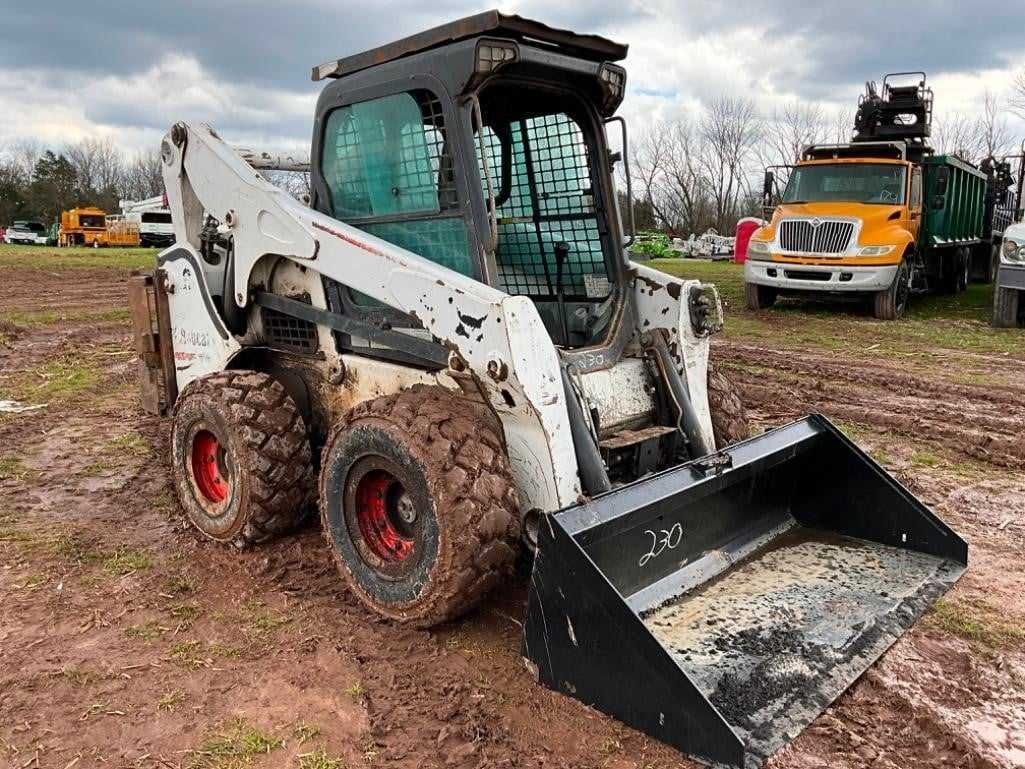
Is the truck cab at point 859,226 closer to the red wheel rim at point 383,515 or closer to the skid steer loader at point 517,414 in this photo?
the skid steer loader at point 517,414

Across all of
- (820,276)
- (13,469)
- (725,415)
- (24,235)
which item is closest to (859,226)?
(820,276)

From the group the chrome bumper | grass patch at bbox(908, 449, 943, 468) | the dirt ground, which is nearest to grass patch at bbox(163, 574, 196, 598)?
the dirt ground

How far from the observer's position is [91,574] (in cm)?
397

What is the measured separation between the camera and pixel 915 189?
1370 centimetres

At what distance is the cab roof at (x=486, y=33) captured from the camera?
331cm

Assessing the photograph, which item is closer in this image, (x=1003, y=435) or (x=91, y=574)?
(x=91, y=574)

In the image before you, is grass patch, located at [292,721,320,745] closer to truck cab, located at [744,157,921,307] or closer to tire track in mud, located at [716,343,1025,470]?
tire track in mud, located at [716,343,1025,470]

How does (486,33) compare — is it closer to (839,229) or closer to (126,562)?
(126,562)

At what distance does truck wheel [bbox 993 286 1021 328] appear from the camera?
11789mm

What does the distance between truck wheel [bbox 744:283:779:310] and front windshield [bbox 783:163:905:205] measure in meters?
1.48

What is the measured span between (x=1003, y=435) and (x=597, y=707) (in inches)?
192

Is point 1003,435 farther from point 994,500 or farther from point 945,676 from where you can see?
point 945,676

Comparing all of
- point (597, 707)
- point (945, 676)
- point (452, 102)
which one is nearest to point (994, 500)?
point (945, 676)

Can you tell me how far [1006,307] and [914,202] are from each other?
8.51 ft
